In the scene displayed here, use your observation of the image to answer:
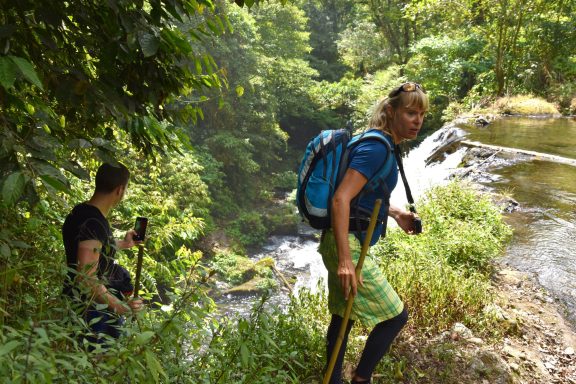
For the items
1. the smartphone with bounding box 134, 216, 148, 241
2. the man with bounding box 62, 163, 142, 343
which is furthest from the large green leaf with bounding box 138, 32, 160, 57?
the smartphone with bounding box 134, 216, 148, 241

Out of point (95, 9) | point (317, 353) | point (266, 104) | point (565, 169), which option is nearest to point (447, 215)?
point (317, 353)

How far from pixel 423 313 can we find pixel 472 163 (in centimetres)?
652

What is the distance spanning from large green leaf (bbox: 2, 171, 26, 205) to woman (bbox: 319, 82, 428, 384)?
129 cm

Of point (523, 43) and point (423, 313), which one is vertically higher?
point (523, 43)

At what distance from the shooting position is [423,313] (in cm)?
365

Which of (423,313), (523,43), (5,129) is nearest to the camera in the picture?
(5,129)

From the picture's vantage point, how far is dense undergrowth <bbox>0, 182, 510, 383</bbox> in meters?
1.26

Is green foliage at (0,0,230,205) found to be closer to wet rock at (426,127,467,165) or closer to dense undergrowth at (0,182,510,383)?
dense undergrowth at (0,182,510,383)

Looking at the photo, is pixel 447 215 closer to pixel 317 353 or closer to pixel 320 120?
pixel 317 353

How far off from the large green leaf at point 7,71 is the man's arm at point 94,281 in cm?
66

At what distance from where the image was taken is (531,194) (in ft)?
24.2

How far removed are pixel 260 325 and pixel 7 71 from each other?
52.5 inches

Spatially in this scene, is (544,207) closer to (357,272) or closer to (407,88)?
(407,88)

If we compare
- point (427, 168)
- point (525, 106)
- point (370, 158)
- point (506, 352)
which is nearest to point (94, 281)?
point (370, 158)
